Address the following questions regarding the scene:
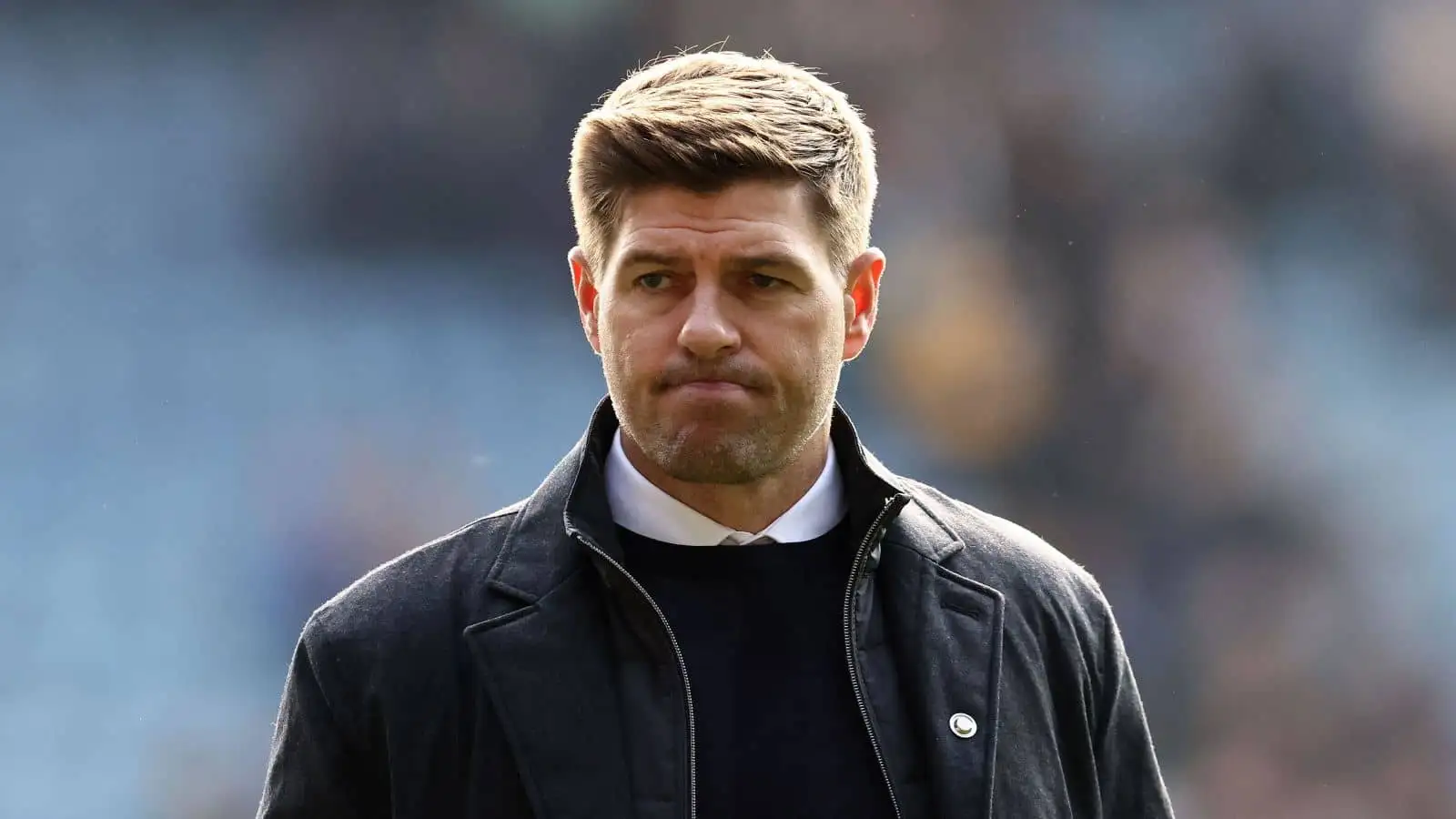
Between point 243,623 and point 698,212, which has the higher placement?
point 698,212

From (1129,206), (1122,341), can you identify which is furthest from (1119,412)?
(1129,206)

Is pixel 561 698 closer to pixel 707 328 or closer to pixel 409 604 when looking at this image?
pixel 409 604

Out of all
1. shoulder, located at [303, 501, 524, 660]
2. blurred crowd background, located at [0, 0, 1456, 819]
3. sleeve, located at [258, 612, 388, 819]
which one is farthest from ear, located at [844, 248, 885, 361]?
blurred crowd background, located at [0, 0, 1456, 819]

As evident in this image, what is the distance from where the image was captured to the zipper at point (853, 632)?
5.81 ft

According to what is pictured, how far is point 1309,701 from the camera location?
4.55 m

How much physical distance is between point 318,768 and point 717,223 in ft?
2.39

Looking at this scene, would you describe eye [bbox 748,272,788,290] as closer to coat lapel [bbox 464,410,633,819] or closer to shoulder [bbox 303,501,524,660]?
coat lapel [bbox 464,410,633,819]

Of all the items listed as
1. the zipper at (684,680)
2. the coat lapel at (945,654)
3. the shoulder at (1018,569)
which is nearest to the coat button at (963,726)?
the coat lapel at (945,654)

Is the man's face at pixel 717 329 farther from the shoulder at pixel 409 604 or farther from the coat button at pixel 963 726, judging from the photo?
the coat button at pixel 963 726

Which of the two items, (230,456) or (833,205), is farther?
(230,456)

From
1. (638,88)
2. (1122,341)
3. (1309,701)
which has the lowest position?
(1309,701)

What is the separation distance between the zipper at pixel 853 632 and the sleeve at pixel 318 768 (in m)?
0.53

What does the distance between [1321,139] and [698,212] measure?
367 cm

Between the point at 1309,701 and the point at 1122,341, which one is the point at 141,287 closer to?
the point at 1122,341
